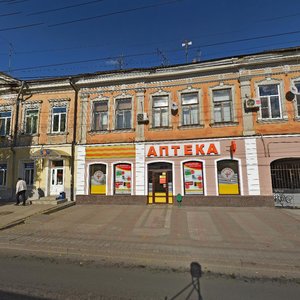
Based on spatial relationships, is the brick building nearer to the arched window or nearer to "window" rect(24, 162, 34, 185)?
the arched window

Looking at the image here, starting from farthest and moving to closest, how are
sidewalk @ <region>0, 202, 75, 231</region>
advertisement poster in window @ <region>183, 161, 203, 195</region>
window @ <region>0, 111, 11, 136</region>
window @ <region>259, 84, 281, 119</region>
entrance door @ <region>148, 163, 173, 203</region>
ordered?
window @ <region>0, 111, 11, 136</region>, entrance door @ <region>148, 163, 173, 203</region>, advertisement poster in window @ <region>183, 161, 203, 195</region>, window @ <region>259, 84, 281, 119</region>, sidewalk @ <region>0, 202, 75, 231</region>

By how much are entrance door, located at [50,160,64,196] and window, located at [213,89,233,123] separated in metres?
10.6

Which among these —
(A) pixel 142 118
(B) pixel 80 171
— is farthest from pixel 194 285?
(B) pixel 80 171

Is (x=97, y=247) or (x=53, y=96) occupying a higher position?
(x=53, y=96)

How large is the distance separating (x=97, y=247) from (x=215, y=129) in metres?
10.1

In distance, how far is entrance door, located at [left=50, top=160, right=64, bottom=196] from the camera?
1600 centimetres

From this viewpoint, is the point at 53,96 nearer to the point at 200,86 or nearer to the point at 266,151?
the point at 200,86

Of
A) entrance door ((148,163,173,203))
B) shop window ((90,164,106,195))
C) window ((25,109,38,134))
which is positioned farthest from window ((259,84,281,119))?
window ((25,109,38,134))

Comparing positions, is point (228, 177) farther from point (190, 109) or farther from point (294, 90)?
point (294, 90)

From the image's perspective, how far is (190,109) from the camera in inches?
592

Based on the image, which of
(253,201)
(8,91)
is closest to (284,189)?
(253,201)

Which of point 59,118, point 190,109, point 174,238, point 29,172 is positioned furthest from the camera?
point 59,118

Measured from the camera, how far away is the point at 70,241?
7.41 m

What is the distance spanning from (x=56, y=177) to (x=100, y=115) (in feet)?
16.9
